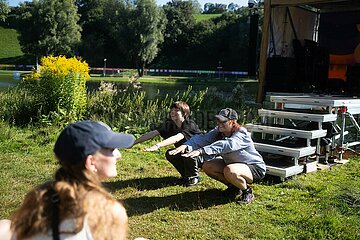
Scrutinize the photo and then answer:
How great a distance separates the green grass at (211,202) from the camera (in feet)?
13.1

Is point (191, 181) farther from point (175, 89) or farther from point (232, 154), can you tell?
point (175, 89)

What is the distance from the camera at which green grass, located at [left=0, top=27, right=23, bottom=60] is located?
69.6m

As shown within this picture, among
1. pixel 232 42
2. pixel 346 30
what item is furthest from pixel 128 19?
pixel 346 30

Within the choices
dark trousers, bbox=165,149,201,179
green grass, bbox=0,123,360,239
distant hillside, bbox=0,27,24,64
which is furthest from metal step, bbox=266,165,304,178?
distant hillside, bbox=0,27,24,64

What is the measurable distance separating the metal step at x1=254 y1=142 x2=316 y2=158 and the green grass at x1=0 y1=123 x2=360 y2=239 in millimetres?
350

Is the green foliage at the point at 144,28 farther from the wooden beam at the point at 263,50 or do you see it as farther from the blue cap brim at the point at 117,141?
the blue cap brim at the point at 117,141

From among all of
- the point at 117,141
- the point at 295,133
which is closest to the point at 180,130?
the point at 295,133

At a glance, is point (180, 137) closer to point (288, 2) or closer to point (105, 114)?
point (105, 114)

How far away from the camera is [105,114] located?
9.45m

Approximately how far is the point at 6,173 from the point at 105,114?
391 cm

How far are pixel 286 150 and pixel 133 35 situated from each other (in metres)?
49.8

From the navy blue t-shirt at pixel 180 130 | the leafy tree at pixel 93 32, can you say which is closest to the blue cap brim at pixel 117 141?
the navy blue t-shirt at pixel 180 130

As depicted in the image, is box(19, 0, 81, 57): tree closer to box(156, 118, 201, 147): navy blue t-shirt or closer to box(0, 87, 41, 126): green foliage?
box(0, 87, 41, 126): green foliage

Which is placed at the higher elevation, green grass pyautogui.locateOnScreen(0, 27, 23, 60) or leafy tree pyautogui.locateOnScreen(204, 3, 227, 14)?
leafy tree pyautogui.locateOnScreen(204, 3, 227, 14)
